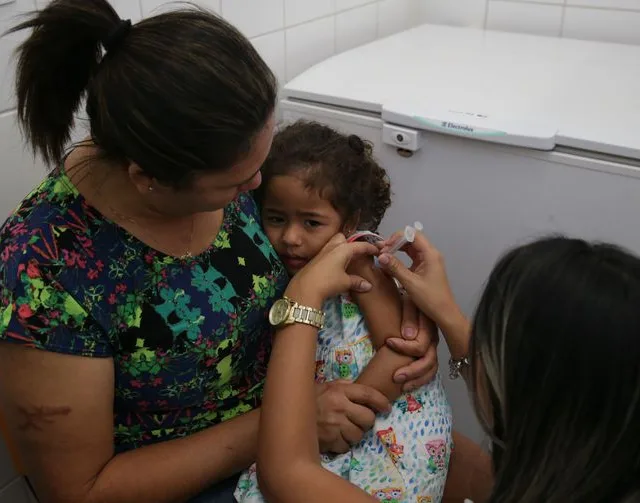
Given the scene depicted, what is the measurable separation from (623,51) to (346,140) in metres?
0.90

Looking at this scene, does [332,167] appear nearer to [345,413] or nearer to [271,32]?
[345,413]

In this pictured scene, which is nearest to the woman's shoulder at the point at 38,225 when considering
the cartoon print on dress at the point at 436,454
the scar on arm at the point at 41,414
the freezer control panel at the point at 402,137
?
the scar on arm at the point at 41,414

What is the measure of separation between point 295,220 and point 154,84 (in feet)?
1.44

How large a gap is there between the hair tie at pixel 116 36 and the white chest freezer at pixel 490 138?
697 millimetres

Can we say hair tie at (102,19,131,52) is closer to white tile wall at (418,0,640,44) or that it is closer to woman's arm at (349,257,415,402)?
woman's arm at (349,257,415,402)

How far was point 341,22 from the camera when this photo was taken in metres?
1.71

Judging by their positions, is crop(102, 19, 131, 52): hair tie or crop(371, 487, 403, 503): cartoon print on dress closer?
crop(102, 19, 131, 52): hair tie

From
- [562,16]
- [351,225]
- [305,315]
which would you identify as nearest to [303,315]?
[305,315]

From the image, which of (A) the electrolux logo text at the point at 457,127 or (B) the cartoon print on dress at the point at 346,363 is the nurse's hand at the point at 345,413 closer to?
(B) the cartoon print on dress at the point at 346,363

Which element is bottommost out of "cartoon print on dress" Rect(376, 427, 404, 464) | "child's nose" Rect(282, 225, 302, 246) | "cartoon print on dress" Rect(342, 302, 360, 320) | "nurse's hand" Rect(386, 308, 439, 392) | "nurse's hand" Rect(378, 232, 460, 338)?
"cartoon print on dress" Rect(376, 427, 404, 464)

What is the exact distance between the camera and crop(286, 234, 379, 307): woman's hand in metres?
0.92

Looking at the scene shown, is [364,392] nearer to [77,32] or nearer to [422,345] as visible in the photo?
[422,345]

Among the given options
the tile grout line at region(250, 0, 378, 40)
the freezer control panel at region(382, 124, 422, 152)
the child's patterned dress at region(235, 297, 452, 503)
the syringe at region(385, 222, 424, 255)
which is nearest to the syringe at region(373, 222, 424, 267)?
the syringe at region(385, 222, 424, 255)

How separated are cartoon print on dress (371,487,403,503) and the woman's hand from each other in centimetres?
29
